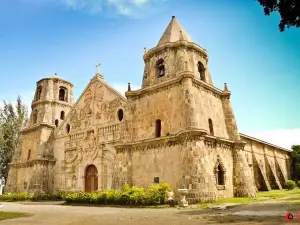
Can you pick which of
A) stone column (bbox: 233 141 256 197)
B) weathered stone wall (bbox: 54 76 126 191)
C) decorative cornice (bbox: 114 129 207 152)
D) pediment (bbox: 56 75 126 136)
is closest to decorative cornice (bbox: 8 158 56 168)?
weathered stone wall (bbox: 54 76 126 191)

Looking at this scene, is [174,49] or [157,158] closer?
[157,158]

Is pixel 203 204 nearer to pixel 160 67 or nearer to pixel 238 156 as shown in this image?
pixel 238 156

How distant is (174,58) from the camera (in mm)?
21266

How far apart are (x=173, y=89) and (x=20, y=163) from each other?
20.3 m

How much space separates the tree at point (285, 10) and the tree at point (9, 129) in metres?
34.8

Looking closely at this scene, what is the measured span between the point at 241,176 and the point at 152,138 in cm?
711

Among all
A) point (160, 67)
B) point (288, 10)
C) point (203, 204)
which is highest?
point (160, 67)

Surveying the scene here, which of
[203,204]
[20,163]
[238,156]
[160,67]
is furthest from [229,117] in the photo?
[20,163]

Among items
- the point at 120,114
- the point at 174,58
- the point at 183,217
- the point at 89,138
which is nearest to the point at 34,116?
the point at 89,138

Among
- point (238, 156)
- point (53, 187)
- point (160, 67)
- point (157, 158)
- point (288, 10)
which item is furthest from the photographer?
point (53, 187)

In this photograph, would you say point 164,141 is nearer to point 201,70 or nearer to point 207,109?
point 207,109

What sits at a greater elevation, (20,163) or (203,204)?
(20,163)

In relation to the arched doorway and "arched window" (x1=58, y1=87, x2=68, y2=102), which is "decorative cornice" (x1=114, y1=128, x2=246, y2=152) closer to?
the arched doorway

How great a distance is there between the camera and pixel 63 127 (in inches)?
1149
